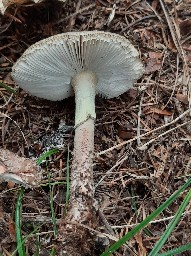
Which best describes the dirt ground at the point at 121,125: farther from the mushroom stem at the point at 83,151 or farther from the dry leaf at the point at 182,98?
the mushroom stem at the point at 83,151

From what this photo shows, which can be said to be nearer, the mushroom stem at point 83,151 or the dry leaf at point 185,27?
the mushroom stem at point 83,151

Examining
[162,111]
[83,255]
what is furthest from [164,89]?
[83,255]

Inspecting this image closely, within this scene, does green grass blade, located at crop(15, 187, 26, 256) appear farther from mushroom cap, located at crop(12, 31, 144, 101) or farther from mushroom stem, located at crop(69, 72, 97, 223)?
mushroom cap, located at crop(12, 31, 144, 101)

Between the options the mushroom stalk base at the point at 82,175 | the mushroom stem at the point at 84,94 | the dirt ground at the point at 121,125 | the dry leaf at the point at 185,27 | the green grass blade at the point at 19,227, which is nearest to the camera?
the green grass blade at the point at 19,227

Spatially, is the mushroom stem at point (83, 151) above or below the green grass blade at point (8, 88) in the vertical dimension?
below

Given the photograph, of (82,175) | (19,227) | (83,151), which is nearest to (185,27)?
(83,151)

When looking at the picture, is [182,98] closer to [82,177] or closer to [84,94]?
[84,94]

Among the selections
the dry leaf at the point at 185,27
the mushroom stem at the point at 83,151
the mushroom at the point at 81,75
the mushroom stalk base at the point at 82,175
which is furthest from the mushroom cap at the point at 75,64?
the dry leaf at the point at 185,27

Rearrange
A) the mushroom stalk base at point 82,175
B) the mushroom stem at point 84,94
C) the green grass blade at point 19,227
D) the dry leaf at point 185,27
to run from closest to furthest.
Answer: the green grass blade at point 19,227 < the mushroom stalk base at point 82,175 < the mushroom stem at point 84,94 < the dry leaf at point 185,27
